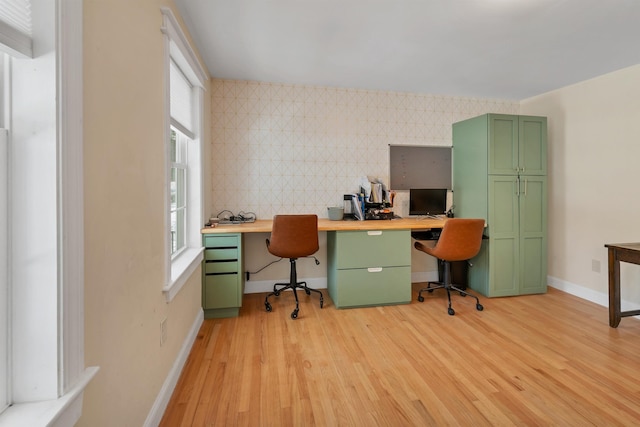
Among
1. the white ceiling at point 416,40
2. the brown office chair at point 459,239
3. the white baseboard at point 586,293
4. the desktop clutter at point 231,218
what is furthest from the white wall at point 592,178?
the desktop clutter at point 231,218

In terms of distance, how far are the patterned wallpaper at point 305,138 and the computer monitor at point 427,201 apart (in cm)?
15

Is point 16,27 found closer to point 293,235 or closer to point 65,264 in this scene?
point 65,264

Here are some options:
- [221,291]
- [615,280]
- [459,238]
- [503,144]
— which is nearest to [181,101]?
[221,291]

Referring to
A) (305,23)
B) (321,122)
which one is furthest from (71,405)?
(321,122)

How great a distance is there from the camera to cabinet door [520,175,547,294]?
3.24 m

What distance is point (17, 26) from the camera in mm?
741

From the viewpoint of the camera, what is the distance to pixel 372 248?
9.61 feet

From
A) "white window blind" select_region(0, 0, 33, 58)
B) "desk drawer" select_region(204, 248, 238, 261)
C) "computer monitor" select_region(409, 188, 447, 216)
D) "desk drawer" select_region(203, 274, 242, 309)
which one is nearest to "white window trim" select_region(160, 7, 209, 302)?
"desk drawer" select_region(204, 248, 238, 261)

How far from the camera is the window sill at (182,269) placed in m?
1.71

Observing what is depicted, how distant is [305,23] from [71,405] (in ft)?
8.09

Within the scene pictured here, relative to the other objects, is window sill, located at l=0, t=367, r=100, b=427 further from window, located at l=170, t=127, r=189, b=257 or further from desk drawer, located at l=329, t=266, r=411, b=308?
desk drawer, located at l=329, t=266, r=411, b=308

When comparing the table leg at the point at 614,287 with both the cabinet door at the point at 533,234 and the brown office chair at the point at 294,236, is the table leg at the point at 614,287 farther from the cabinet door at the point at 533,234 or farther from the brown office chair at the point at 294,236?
the brown office chair at the point at 294,236

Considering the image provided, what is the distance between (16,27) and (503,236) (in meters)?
3.81

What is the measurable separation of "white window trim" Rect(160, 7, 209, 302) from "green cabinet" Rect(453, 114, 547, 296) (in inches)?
117
